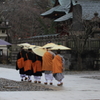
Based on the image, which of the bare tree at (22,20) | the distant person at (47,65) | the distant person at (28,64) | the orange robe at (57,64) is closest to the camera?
the orange robe at (57,64)

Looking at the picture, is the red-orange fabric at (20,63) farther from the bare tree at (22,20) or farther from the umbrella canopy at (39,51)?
the bare tree at (22,20)

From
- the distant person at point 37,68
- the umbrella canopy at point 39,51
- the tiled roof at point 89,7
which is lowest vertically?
the distant person at point 37,68

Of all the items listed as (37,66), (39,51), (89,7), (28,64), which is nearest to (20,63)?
(28,64)

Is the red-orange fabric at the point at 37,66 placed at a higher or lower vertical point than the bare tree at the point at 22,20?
lower

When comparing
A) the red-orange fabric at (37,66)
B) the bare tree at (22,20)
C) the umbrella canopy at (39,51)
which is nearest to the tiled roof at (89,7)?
the bare tree at (22,20)

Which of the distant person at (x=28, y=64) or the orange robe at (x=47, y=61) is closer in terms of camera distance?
the orange robe at (x=47, y=61)

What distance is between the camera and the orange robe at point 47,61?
1731cm

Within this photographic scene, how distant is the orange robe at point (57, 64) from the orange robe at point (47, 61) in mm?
614

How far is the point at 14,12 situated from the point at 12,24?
2.04 metres

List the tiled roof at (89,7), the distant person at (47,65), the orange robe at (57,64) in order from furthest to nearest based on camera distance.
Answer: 1. the tiled roof at (89,7)
2. the distant person at (47,65)
3. the orange robe at (57,64)

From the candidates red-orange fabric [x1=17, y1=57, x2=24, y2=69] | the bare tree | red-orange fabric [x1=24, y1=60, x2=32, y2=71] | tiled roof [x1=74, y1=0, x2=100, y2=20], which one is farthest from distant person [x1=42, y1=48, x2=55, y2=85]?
the bare tree

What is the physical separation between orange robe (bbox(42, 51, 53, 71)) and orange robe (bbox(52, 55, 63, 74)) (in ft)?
2.01

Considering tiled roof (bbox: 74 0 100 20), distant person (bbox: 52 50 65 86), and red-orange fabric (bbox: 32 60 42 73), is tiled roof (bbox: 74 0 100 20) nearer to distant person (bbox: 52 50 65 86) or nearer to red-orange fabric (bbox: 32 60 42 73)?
red-orange fabric (bbox: 32 60 42 73)

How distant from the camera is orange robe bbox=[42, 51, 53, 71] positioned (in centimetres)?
1731
